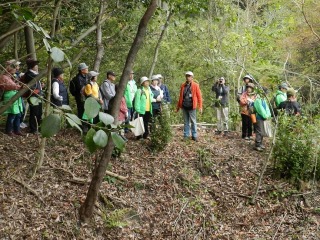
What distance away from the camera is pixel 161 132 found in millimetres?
8703

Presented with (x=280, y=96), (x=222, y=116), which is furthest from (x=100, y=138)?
(x=222, y=116)

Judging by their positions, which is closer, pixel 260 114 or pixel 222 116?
pixel 260 114

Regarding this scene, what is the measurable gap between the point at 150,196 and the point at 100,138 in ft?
19.5

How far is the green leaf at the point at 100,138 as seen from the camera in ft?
5.23

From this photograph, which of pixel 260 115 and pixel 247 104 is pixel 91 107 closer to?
pixel 260 115

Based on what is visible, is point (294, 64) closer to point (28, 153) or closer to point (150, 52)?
point (150, 52)

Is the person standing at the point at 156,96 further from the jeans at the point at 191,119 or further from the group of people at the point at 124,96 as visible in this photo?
the jeans at the point at 191,119

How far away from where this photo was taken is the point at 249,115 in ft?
33.4

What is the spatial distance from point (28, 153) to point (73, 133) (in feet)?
5.72

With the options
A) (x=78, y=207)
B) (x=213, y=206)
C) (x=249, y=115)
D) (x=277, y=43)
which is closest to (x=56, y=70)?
(x=78, y=207)

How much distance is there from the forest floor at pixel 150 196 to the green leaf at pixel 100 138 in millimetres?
4350

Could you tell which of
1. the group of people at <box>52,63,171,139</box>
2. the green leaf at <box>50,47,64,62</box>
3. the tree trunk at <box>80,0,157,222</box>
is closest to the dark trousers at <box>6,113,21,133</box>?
the group of people at <box>52,63,171,139</box>

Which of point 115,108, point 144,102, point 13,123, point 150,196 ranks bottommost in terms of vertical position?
point 150,196

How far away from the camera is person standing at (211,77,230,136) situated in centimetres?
1091
